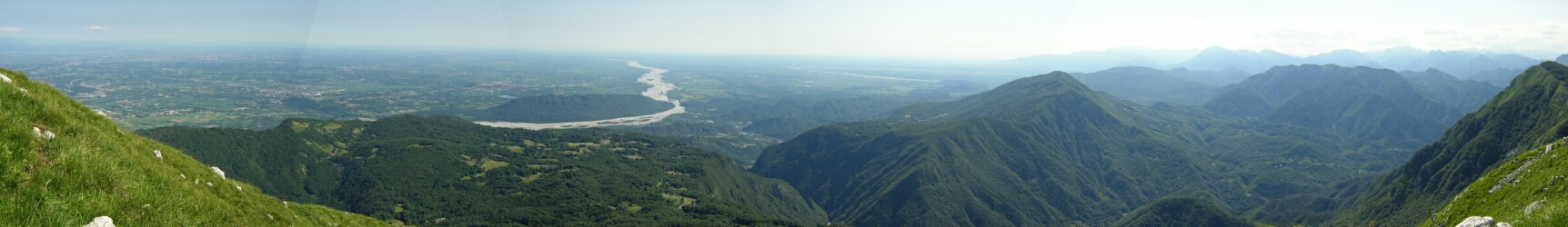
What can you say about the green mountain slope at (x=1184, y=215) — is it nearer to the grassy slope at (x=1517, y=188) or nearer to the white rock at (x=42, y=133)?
the grassy slope at (x=1517, y=188)

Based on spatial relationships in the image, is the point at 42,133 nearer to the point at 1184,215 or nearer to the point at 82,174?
the point at 82,174

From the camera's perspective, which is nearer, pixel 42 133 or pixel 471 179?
pixel 42 133

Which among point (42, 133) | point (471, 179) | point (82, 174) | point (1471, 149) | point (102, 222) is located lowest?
point (471, 179)

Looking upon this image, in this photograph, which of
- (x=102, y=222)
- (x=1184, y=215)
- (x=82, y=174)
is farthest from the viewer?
(x=1184, y=215)

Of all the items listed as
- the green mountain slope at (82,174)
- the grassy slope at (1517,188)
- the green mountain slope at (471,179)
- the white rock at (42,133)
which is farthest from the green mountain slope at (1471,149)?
the white rock at (42,133)

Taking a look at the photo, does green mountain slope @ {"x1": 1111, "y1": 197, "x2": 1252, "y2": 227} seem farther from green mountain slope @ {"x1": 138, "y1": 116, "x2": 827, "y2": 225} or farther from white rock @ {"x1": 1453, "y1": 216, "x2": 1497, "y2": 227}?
white rock @ {"x1": 1453, "y1": 216, "x2": 1497, "y2": 227}

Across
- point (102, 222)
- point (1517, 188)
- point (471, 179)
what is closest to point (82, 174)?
point (102, 222)
